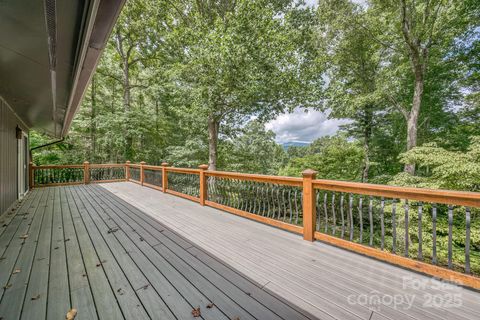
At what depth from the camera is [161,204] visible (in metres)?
4.87

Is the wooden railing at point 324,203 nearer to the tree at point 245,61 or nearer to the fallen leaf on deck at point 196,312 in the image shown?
the fallen leaf on deck at point 196,312

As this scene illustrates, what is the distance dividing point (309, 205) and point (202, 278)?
1616 millimetres

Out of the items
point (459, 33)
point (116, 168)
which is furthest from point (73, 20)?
point (459, 33)

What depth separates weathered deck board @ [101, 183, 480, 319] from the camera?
1598 mm

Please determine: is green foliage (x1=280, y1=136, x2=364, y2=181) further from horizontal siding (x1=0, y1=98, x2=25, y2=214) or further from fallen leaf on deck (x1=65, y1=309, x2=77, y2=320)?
horizontal siding (x1=0, y1=98, x2=25, y2=214)

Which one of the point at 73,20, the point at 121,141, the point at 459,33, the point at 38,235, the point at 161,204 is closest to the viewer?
the point at 73,20

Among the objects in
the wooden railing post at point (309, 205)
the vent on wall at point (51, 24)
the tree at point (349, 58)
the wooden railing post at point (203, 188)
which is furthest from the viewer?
the tree at point (349, 58)

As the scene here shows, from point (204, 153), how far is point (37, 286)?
10232 millimetres

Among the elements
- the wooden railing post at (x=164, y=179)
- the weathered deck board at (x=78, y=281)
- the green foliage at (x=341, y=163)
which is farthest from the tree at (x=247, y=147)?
the weathered deck board at (x=78, y=281)

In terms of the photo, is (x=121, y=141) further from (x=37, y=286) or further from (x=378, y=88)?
(x=378, y=88)

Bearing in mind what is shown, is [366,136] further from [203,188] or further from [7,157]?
[7,157]

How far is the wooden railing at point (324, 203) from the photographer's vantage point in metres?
1.94

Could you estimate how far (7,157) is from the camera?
4520mm

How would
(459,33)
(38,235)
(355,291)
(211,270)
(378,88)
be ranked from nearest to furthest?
1. (355,291)
2. (211,270)
3. (38,235)
4. (459,33)
5. (378,88)
